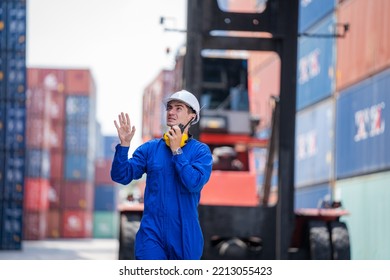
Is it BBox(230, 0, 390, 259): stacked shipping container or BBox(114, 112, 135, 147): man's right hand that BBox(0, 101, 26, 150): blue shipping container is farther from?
BBox(114, 112, 135, 147): man's right hand

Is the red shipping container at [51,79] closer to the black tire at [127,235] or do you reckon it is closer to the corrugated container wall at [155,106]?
the corrugated container wall at [155,106]

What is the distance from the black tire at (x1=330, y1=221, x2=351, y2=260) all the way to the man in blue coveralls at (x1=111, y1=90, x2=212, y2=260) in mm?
4126

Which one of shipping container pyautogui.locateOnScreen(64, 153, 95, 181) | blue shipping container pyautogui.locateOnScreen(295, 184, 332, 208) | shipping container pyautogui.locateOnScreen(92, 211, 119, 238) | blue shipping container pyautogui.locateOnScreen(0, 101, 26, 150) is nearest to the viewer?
blue shipping container pyautogui.locateOnScreen(295, 184, 332, 208)

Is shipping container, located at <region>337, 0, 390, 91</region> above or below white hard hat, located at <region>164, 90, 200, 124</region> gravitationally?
above

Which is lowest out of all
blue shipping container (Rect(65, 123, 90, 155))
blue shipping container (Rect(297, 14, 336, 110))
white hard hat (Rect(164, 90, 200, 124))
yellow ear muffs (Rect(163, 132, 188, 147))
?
yellow ear muffs (Rect(163, 132, 188, 147))

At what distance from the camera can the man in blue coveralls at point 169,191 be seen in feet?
17.2

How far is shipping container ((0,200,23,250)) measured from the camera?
25.5 meters

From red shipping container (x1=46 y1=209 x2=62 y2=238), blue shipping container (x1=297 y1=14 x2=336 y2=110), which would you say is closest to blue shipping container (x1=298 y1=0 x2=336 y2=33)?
blue shipping container (x1=297 y1=14 x2=336 y2=110)

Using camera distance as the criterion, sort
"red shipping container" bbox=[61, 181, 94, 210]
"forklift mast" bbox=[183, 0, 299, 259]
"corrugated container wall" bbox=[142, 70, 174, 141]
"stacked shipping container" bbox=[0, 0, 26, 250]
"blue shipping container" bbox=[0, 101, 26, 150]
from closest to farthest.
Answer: "forklift mast" bbox=[183, 0, 299, 259], "corrugated container wall" bbox=[142, 70, 174, 141], "stacked shipping container" bbox=[0, 0, 26, 250], "blue shipping container" bbox=[0, 101, 26, 150], "red shipping container" bbox=[61, 181, 94, 210]

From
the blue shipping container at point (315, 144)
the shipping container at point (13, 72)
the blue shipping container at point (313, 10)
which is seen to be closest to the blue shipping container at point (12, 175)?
the shipping container at point (13, 72)

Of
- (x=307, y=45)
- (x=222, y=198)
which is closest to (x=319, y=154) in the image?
(x=307, y=45)

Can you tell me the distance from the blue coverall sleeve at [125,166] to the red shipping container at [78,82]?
35.6 m
